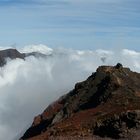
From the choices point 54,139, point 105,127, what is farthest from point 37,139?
point 105,127

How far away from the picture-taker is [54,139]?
13725 cm

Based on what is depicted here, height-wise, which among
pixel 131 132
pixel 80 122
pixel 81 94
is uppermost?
pixel 81 94

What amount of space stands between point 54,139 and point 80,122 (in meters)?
10.2

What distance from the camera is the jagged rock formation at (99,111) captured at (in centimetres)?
13412

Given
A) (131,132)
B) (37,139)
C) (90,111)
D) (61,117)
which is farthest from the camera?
(61,117)

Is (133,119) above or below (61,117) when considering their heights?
below

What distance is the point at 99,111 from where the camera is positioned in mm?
150625

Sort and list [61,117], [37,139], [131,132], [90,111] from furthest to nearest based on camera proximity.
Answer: [61,117]
[90,111]
[37,139]
[131,132]

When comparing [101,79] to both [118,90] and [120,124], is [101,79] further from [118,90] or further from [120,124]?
[120,124]

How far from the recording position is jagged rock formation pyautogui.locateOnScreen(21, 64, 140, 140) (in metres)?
134

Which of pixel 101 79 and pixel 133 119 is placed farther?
pixel 101 79

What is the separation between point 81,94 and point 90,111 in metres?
17.9

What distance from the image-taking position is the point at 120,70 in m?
169

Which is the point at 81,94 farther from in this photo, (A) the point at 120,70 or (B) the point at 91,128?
(B) the point at 91,128
